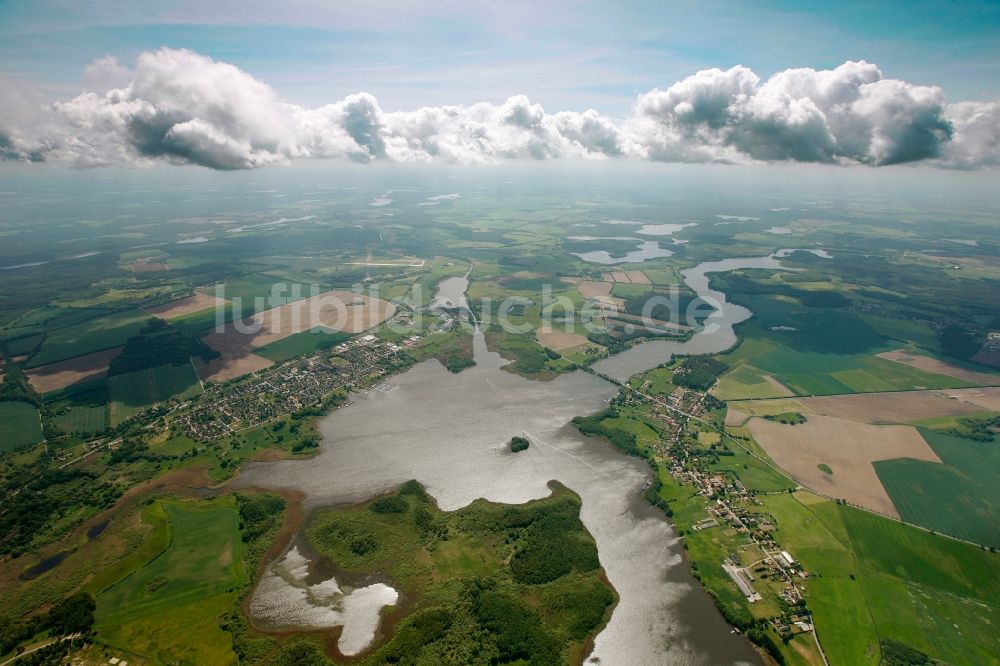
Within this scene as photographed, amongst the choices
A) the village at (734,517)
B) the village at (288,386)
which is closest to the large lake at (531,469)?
the village at (734,517)

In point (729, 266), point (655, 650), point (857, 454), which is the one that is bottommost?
point (655, 650)

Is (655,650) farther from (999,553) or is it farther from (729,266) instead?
(729,266)

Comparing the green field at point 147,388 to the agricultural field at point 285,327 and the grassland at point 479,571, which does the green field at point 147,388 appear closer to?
the agricultural field at point 285,327

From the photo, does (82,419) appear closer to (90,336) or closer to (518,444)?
(90,336)

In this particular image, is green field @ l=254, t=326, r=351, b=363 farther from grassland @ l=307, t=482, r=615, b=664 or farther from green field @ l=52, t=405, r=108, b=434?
grassland @ l=307, t=482, r=615, b=664

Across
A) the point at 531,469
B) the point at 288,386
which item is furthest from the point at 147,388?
the point at 531,469

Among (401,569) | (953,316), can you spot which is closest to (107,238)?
(401,569)
